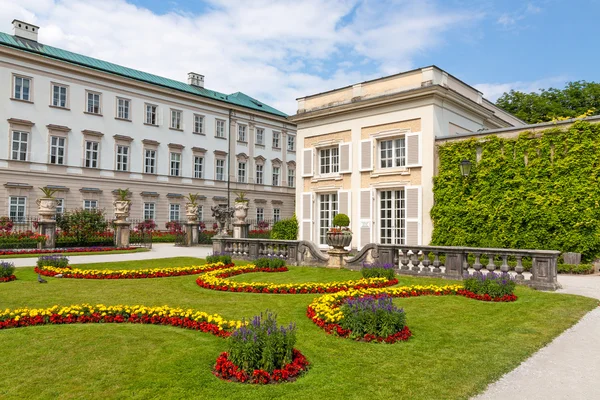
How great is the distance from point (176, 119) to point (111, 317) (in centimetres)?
3373

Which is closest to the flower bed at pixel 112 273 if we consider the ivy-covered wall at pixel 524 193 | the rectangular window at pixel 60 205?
the ivy-covered wall at pixel 524 193

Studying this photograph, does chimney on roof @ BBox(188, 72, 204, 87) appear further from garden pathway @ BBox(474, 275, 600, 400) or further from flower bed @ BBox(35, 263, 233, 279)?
garden pathway @ BBox(474, 275, 600, 400)

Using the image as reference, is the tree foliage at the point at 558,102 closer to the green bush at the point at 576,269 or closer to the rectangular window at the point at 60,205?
the green bush at the point at 576,269

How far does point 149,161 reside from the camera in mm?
36250

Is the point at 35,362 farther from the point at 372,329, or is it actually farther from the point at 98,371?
the point at 372,329

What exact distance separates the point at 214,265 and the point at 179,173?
25784 millimetres

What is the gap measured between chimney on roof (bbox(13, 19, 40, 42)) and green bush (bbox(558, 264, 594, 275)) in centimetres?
3616

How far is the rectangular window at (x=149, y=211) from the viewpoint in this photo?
1391 inches

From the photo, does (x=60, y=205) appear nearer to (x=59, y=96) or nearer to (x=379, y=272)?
(x=59, y=96)

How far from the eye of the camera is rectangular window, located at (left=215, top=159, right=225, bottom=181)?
41250mm

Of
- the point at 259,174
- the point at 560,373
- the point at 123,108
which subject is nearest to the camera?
the point at 560,373

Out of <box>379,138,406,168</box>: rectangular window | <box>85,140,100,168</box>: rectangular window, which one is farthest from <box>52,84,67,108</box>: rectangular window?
<box>379,138,406,168</box>: rectangular window

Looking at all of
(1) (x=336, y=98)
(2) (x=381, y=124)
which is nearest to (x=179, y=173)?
(1) (x=336, y=98)

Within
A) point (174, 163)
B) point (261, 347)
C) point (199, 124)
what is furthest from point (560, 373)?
point (199, 124)
